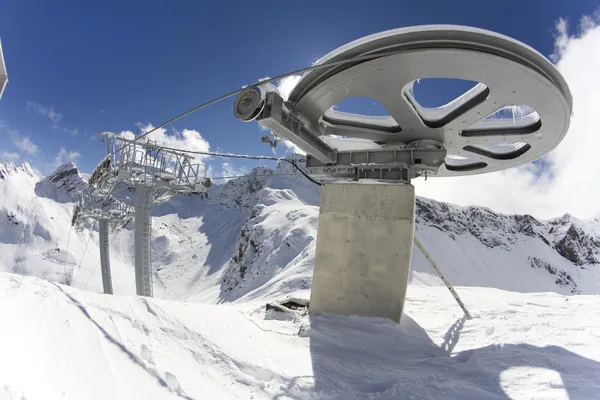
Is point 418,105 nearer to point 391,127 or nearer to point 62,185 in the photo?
point 391,127

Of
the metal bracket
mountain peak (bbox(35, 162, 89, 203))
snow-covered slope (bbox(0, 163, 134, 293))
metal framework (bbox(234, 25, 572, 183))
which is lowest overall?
snow-covered slope (bbox(0, 163, 134, 293))

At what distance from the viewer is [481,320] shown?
32.4 ft

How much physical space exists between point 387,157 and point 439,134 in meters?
1.50

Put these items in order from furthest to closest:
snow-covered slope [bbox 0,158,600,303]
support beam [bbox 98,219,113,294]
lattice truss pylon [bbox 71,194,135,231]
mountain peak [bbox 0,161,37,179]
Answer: mountain peak [bbox 0,161,37,179] → snow-covered slope [bbox 0,158,600,303] → support beam [bbox 98,219,113,294] → lattice truss pylon [bbox 71,194,135,231]

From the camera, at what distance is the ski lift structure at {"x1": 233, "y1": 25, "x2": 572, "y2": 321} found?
20.9 ft

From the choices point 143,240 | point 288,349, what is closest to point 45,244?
point 143,240

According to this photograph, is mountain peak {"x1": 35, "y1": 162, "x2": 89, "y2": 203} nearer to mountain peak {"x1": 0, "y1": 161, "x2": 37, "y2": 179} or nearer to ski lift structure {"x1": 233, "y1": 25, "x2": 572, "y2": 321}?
mountain peak {"x1": 0, "y1": 161, "x2": 37, "y2": 179}

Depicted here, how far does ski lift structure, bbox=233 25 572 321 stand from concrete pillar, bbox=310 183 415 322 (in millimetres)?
27

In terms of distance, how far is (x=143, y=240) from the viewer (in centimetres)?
1356

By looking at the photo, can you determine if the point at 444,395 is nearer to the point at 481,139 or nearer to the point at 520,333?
the point at 520,333

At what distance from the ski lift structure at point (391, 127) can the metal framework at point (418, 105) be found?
0.02m

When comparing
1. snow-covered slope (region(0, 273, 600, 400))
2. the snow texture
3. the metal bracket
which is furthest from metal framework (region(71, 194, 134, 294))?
the metal bracket

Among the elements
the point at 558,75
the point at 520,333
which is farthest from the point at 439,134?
the point at 520,333

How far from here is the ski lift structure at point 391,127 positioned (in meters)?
6.38
